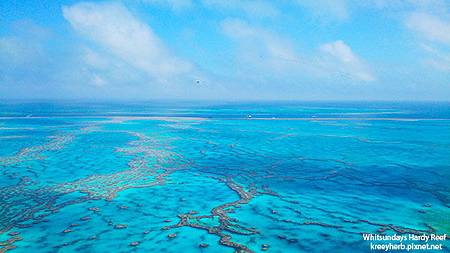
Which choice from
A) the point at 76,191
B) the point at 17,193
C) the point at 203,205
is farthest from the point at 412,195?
the point at 17,193

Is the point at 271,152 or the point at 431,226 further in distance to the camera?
the point at 271,152

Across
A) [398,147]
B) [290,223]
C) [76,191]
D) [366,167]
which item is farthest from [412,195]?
[76,191]

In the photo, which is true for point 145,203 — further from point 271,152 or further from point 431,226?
point 271,152

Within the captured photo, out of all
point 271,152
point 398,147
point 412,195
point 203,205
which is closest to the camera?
point 203,205

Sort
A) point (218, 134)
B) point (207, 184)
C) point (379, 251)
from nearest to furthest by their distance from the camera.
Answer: point (379, 251)
point (207, 184)
point (218, 134)

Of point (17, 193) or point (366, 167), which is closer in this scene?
point (17, 193)

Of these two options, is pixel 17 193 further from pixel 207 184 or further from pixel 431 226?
pixel 431 226

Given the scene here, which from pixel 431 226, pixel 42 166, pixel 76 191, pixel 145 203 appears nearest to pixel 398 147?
pixel 431 226

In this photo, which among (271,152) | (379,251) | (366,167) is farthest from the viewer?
(271,152)

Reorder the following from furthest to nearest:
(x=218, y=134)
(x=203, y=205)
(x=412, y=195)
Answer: (x=218, y=134)
(x=412, y=195)
(x=203, y=205)
